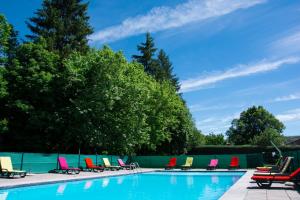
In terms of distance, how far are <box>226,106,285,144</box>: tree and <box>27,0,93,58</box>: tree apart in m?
49.2

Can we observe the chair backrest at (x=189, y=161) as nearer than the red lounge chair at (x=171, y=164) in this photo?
Yes

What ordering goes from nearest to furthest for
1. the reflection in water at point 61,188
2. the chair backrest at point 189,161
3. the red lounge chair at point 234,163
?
the reflection in water at point 61,188, the red lounge chair at point 234,163, the chair backrest at point 189,161

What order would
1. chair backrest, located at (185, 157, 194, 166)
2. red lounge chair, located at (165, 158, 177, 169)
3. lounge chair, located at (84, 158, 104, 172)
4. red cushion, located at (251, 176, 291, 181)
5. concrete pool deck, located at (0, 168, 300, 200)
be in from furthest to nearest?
red lounge chair, located at (165, 158, 177, 169)
chair backrest, located at (185, 157, 194, 166)
lounge chair, located at (84, 158, 104, 172)
red cushion, located at (251, 176, 291, 181)
concrete pool deck, located at (0, 168, 300, 200)

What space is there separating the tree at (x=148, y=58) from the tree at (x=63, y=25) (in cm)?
1282

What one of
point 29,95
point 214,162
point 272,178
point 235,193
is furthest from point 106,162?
point 235,193

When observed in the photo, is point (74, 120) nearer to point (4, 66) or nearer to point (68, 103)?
point (68, 103)

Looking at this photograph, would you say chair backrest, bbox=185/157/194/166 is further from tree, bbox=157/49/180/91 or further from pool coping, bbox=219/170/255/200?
tree, bbox=157/49/180/91

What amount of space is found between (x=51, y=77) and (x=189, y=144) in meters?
18.8

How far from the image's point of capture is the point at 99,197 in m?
13.9

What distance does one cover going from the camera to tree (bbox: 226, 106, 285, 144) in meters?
78.1

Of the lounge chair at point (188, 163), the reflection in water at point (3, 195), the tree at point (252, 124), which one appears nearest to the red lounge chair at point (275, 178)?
Result: the reflection in water at point (3, 195)

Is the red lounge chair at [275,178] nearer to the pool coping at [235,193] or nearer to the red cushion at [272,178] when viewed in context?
the red cushion at [272,178]

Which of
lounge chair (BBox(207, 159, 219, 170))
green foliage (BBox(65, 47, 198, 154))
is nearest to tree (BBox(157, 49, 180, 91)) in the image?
green foliage (BBox(65, 47, 198, 154))

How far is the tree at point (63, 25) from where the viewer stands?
1433 inches
